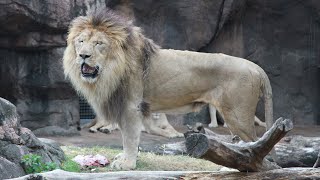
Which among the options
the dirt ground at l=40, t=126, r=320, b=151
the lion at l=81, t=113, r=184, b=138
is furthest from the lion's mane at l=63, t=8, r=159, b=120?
the lion at l=81, t=113, r=184, b=138

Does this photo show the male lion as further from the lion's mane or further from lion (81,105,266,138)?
lion (81,105,266,138)

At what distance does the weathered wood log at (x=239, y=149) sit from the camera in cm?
355

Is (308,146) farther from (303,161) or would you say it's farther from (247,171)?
(247,171)

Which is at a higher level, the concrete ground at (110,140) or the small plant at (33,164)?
the small plant at (33,164)

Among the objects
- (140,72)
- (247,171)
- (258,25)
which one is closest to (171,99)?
(140,72)

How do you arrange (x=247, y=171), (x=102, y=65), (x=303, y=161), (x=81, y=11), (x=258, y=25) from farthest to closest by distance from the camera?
1. (x=258, y=25)
2. (x=81, y=11)
3. (x=303, y=161)
4. (x=102, y=65)
5. (x=247, y=171)

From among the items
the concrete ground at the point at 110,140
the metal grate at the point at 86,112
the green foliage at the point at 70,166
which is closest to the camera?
the green foliage at the point at 70,166

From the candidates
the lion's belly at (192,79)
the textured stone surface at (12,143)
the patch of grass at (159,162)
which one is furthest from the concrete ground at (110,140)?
the textured stone surface at (12,143)

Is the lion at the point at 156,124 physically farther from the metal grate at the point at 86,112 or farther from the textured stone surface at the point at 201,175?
the textured stone surface at the point at 201,175

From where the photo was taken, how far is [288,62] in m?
14.0

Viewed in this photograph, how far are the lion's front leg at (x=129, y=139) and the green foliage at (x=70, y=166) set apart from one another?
36cm

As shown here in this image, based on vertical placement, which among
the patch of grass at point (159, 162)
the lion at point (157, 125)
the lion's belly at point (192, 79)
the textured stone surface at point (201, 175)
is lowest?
the lion at point (157, 125)

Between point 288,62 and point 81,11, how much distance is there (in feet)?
18.7

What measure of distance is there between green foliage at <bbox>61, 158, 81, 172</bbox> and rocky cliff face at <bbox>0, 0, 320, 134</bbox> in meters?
4.24
